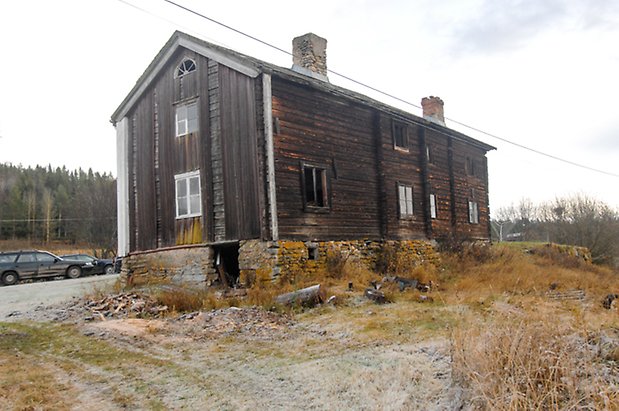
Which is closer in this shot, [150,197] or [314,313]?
[314,313]

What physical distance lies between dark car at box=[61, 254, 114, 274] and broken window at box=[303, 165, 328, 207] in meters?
16.9

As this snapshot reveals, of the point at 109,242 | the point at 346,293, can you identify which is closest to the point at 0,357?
the point at 346,293

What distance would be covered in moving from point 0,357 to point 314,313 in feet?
18.6

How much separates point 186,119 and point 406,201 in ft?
30.3

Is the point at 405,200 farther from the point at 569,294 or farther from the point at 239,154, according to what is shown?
the point at 239,154

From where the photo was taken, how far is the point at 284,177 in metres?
15.6

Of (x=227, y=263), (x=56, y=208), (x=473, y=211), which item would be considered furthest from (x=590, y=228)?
(x=56, y=208)

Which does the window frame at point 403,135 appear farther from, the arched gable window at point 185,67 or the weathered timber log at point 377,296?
the weathered timber log at point 377,296

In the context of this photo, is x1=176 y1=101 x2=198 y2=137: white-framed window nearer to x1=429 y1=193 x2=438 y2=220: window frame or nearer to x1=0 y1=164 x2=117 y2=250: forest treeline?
x1=429 y1=193 x2=438 y2=220: window frame

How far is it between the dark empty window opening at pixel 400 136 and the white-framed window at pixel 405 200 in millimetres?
1662

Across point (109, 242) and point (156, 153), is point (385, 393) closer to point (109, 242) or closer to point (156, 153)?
point (156, 153)

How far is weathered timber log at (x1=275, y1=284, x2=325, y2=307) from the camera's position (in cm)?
1155

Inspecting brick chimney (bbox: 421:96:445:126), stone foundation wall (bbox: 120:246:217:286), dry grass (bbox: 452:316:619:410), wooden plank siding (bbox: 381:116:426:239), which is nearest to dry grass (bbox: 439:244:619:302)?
wooden plank siding (bbox: 381:116:426:239)

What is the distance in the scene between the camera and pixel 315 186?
660 inches
